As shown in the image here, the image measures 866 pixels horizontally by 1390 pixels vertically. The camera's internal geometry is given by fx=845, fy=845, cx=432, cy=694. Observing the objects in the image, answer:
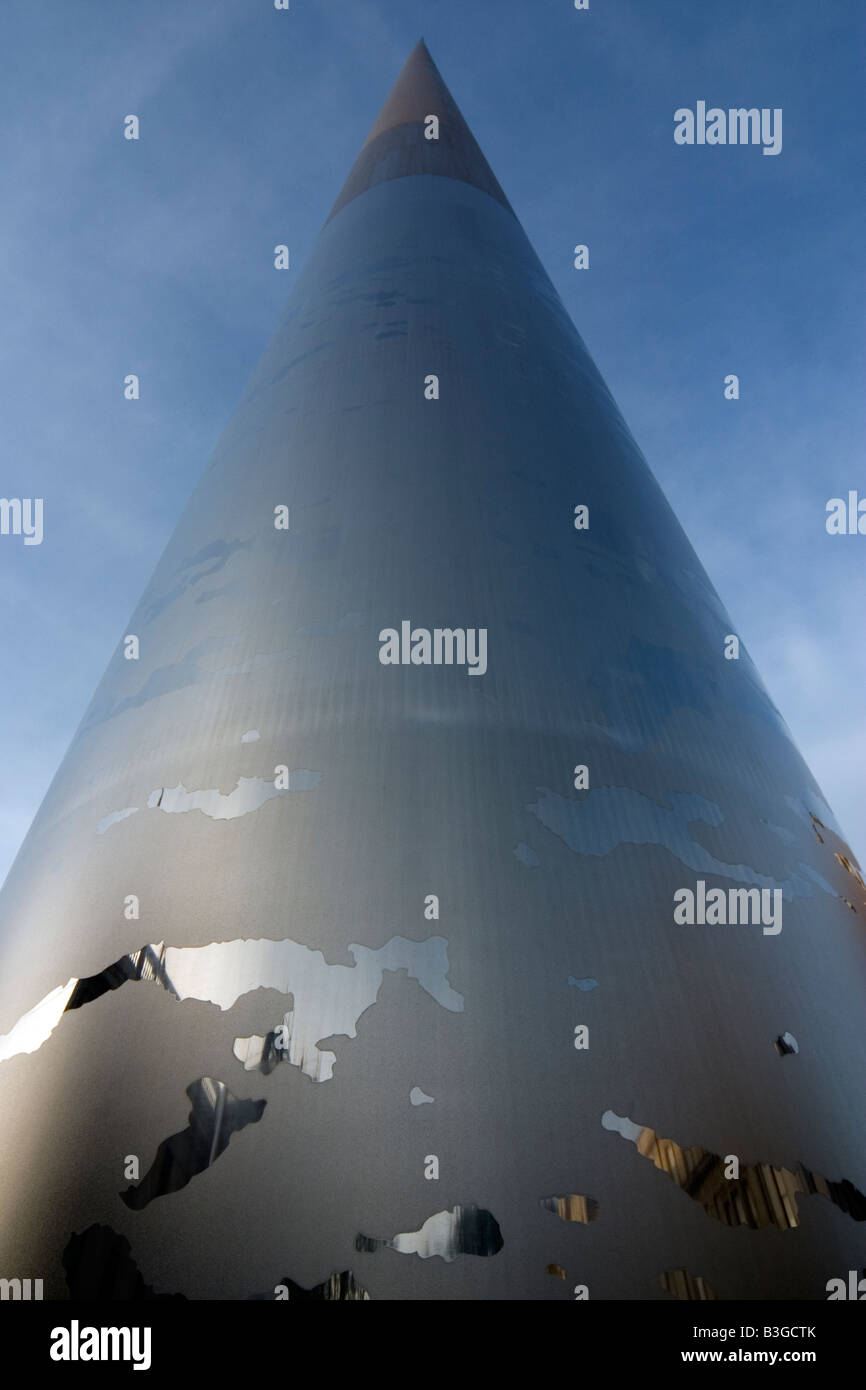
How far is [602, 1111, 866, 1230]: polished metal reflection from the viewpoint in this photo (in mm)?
2094

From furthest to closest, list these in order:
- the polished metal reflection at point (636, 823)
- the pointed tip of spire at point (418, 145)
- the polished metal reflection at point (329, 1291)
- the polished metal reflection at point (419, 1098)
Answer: the pointed tip of spire at point (418, 145), the polished metal reflection at point (636, 823), the polished metal reflection at point (419, 1098), the polished metal reflection at point (329, 1291)

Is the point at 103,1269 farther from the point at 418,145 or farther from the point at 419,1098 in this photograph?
the point at 418,145

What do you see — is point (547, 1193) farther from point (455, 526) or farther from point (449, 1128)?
point (455, 526)

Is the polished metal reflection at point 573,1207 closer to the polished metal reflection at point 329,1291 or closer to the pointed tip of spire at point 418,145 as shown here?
the polished metal reflection at point 329,1291

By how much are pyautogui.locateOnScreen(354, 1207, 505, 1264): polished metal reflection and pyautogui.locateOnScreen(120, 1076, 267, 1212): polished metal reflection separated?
0.40 meters

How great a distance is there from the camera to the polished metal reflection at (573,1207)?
1.99 meters

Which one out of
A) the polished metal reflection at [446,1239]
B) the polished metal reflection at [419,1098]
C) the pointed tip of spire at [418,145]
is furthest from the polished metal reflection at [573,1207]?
the pointed tip of spire at [418,145]

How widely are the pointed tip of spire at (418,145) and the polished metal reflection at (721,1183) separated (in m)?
7.13

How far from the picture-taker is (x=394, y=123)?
7.96 metres

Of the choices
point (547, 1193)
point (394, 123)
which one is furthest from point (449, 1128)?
point (394, 123)

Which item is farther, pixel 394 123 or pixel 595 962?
pixel 394 123

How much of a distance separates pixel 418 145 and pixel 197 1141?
793 centimetres

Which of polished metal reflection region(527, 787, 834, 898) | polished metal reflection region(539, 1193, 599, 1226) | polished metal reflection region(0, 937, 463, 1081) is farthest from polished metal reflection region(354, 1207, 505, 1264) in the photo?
polished metal reflection region(527, 787, 834, 898)
